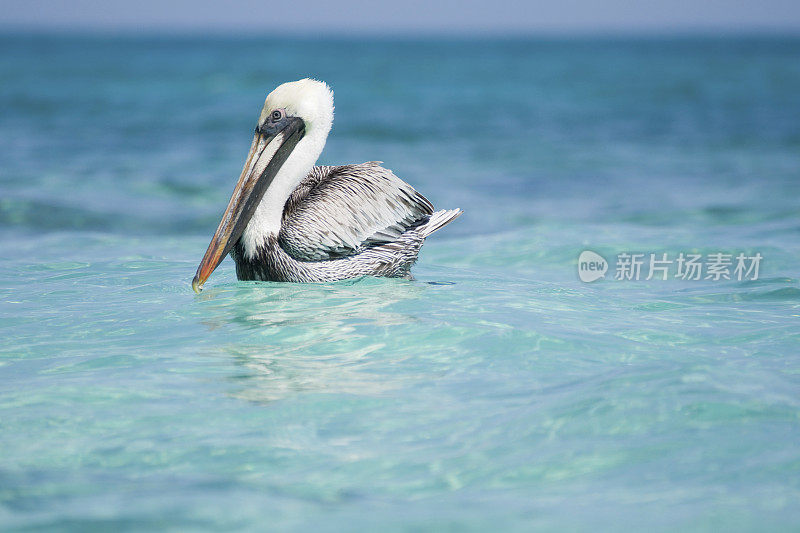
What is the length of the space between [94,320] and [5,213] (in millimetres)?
4499

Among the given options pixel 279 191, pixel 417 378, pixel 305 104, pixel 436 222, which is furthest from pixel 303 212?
pixel 417 378

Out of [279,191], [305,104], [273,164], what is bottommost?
[279,191]

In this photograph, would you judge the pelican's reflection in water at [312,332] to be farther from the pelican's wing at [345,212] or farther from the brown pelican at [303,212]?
the pelican's wing at [345,212]

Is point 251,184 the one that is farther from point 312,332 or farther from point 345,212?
point 312,332

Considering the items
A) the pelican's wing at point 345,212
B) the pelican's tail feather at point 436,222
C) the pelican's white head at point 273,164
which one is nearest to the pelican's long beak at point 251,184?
the pelican's white head at point 273,164

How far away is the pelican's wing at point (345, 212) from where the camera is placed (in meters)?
4.96

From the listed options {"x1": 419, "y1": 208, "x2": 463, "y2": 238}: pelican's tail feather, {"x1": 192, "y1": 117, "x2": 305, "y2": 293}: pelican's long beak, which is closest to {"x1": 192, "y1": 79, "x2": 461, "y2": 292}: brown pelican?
{"x1": 192, "y1": 117, "x2": 305, "y2": 293}: pelican's long beak

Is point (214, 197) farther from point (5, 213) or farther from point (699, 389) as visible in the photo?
point (699, 389)

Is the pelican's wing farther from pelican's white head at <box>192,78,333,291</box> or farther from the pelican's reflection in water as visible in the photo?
the pelican's reflection in water

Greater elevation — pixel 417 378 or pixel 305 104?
pixel 305 104

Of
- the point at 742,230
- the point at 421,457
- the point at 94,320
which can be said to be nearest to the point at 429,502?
the point at 421,457

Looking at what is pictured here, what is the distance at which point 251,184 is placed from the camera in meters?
5.00

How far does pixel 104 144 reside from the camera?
13336 millimetres

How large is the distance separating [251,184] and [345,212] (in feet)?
1.78
